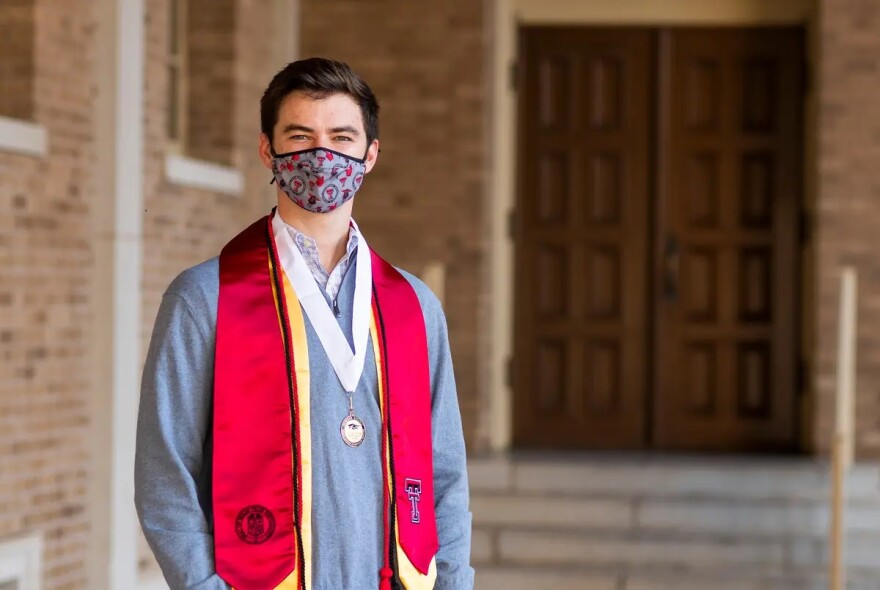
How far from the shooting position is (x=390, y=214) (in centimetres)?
774

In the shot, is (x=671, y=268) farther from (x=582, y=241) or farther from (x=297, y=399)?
(x=297, y=399)

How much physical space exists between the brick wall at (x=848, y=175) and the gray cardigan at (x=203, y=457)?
5.78 metres

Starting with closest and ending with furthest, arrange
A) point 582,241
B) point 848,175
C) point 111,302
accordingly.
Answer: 1. point 111,302
2. point 848,175
3. point 582,241

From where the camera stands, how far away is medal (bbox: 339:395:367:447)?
2.04 m

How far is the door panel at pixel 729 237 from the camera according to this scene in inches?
310

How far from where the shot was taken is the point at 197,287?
6.59ft

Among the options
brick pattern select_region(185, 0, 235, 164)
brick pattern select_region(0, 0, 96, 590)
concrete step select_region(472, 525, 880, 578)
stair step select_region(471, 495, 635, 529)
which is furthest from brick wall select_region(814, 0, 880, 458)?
brick pattern select_region(0, 0, 96, 590)

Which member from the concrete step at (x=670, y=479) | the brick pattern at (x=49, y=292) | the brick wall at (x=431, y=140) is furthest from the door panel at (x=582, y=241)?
the brick pattern at (x=49, y=292)

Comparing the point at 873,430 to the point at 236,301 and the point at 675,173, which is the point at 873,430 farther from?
the point at 236,301

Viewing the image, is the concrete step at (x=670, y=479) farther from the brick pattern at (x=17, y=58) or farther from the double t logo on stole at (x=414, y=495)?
the double t logo on stole at (x=414, y=495)

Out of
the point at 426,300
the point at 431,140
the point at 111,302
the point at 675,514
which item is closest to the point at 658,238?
the point at 431,140

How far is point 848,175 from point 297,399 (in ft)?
19.6

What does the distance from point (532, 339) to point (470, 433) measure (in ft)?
2.38

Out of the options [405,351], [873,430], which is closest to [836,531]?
[873,430]
